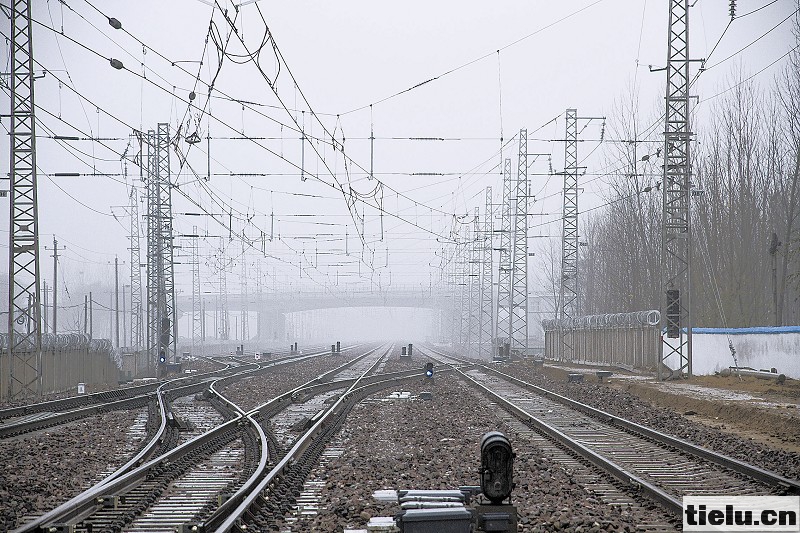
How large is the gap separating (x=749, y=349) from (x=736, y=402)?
24.8ft

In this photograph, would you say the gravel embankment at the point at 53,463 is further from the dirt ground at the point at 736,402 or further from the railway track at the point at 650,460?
the dirt ground at the point at 736,402

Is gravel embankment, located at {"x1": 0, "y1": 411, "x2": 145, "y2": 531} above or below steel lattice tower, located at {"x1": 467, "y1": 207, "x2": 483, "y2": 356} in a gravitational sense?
below

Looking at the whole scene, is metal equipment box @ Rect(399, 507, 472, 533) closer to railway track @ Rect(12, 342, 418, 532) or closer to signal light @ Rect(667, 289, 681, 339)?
railway track @ Rect(12, 342, 418, 532)

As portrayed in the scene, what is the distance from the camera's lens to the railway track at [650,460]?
1084cm

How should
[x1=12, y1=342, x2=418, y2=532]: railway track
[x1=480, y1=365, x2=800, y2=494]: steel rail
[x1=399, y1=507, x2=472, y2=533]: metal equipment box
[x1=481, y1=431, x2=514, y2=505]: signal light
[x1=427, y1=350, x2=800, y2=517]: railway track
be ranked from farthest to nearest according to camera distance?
1. [x1=427, y1=350, x2=800, y2=517]: railway track
2. [x1=480, y1=365, x2=800, y2=494]: steel rail
3. [x1=12, y1=342, x2=418, y2=532]: railway track
4. [x1=481, y1=431, x2=514, y2=505]: signal light
5. [x1=399, y1=507, x2=472, y2=533]: metal equipment box

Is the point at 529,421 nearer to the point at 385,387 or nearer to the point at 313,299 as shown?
the point at 385,387

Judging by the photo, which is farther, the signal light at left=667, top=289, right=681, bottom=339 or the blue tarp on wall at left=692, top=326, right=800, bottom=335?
the signal light at left=667, top=289, right=681, bottom=339

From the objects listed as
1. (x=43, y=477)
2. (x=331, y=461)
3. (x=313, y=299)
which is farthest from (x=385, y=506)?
(x=313, y=299)

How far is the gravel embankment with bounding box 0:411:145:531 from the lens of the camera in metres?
10.2

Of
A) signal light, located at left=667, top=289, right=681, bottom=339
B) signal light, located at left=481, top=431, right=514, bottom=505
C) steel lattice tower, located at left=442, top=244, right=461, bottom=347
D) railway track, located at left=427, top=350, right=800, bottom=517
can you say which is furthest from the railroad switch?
steel lattice tower, located at left=442, top=244, right=461, bottom=347

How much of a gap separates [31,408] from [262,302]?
10484 cm

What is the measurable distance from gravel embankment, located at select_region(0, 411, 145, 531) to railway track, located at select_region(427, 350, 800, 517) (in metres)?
6.57

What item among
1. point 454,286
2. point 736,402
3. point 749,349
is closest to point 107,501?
point 736,402

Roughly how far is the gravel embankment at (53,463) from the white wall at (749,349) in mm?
18331
